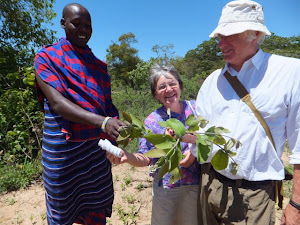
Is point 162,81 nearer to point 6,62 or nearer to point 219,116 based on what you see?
point 219,116

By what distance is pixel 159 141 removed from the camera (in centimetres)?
87

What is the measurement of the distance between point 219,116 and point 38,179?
2932 mm

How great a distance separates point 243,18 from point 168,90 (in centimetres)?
60

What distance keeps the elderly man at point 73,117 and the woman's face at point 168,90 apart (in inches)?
13.4

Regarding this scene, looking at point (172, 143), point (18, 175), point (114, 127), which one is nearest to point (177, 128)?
point (172, 143)

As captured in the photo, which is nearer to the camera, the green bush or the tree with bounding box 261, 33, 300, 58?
the green bush

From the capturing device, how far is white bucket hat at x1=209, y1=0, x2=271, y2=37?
1.07 m

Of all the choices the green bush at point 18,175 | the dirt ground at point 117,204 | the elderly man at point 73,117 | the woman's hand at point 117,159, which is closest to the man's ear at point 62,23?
the elderly man at point 73,117

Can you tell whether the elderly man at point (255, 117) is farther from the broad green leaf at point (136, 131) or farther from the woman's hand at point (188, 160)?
the broad green leaf at point (136, 131)

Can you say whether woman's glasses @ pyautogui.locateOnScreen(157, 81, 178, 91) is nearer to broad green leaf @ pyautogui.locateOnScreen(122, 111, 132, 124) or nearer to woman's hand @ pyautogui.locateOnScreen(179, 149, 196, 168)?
woman's hand @ pyautogui.locateOnScreen(179, 149, 196, 168)

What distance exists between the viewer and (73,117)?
109cm

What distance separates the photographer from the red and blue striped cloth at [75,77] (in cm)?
115

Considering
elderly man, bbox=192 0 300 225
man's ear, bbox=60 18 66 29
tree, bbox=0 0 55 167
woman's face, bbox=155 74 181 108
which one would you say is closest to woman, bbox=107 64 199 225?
woman's face, bbox=155 74 181 108

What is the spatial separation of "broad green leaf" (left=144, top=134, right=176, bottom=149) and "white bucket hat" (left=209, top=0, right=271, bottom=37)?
2.02 feet
